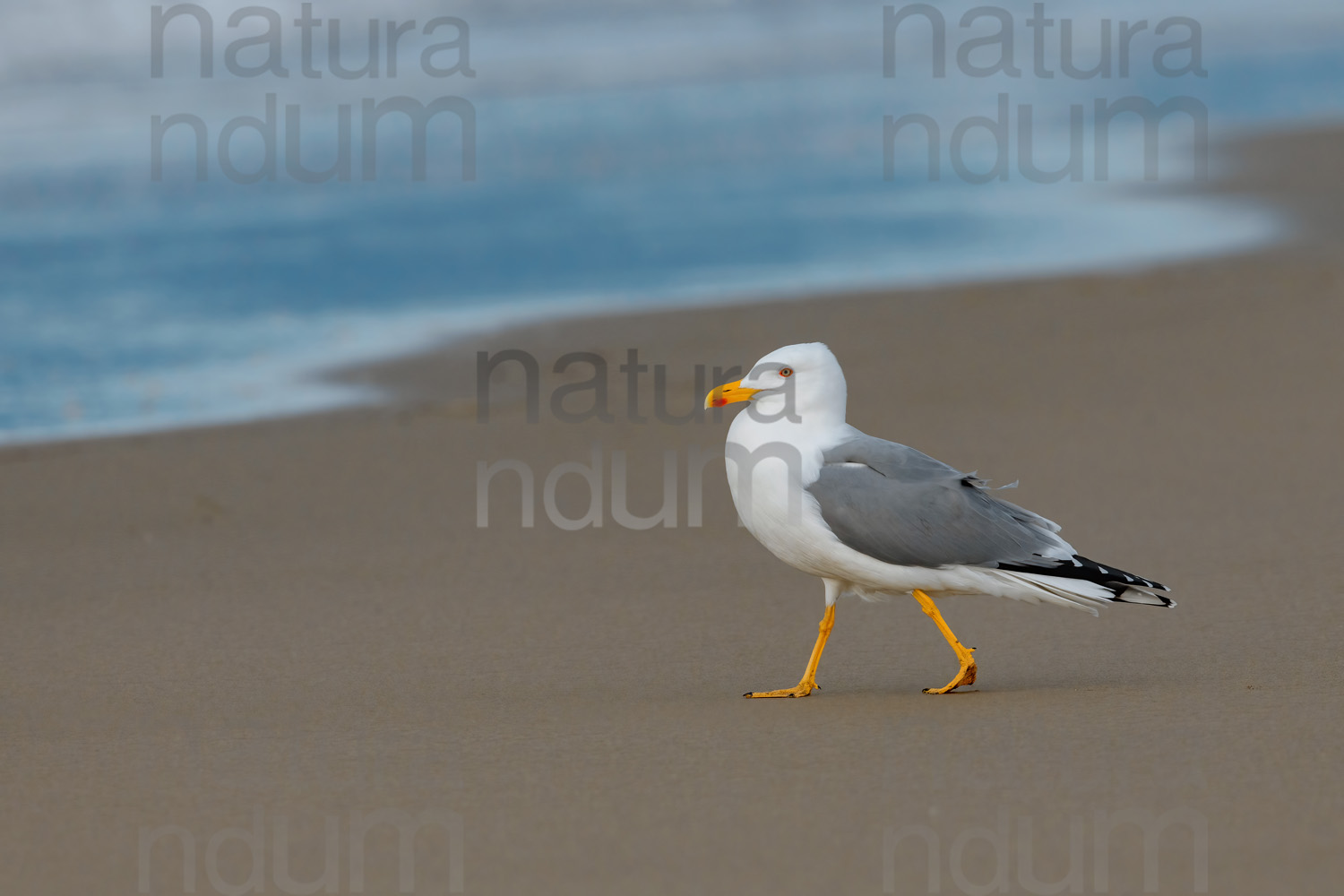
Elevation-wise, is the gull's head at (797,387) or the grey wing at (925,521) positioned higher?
the gull's head at (797,387)

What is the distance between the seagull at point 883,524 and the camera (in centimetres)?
471

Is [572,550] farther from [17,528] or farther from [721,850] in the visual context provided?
[721,850]

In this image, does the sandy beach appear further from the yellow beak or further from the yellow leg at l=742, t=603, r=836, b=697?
the yellow beak

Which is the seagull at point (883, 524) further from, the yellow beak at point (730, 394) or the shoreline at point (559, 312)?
the shoreline at point (559, 312)

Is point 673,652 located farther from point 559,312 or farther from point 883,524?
point 559,312

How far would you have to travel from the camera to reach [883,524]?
471 centimetres

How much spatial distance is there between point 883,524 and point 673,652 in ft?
3.07

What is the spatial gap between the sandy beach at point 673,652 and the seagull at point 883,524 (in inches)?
10.9

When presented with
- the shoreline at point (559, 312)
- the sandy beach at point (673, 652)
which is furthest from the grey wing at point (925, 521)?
the shoreline at point (559, 312)

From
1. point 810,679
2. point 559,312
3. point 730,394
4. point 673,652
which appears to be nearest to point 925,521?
point 810,679

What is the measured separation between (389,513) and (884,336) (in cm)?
388

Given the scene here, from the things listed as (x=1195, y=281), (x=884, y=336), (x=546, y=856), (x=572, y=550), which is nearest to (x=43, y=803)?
(x=546, y=856)

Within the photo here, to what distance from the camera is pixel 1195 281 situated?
35.8 ft

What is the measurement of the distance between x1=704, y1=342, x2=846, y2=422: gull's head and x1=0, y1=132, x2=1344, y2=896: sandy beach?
794mm
